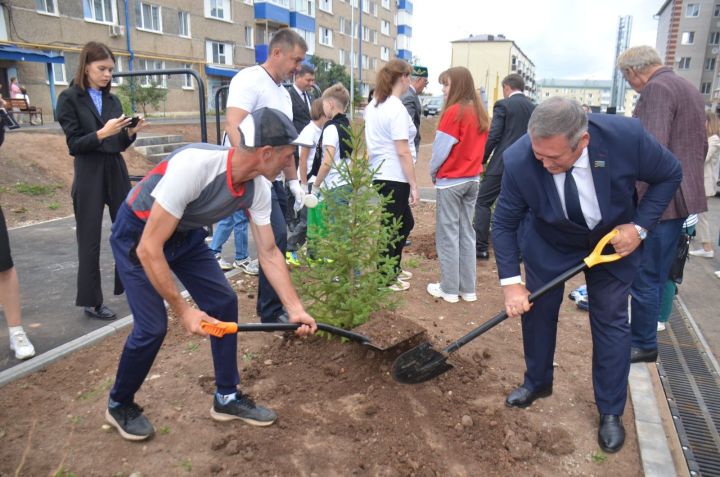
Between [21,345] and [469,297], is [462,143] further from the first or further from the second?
[21,345]

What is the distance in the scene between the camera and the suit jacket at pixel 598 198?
8.45 feet

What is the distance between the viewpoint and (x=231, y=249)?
6.50 metres

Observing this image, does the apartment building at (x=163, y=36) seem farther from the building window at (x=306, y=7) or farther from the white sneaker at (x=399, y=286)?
the white sneaker at (x=399, y=286)

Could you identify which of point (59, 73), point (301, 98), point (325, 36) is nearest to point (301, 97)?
point (301, 98)

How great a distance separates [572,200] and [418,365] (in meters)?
1.23

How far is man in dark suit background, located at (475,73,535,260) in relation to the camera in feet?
19.4

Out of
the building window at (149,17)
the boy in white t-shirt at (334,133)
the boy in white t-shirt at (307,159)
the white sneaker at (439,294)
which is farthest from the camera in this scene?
the building window at (149,17)

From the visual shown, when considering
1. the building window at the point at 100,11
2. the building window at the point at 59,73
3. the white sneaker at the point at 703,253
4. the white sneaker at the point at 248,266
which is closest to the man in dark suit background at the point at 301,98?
the white sneaker at the point at 248,266

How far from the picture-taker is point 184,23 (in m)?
31.4


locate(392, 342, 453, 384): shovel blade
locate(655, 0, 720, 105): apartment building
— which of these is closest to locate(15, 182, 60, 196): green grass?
locate(392, 342, 453, 384): shovel blade

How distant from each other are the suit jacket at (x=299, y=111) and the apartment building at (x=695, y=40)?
217 ft

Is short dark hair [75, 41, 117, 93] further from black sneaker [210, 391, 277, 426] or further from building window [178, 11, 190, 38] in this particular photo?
building window [178, 11, 190, 38]

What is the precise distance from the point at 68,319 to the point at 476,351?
3.16 metres

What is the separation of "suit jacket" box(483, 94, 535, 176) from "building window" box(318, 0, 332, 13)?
42167 mm
